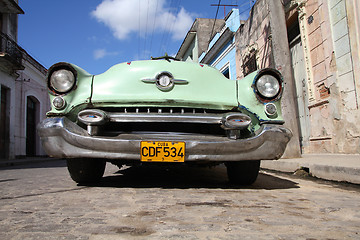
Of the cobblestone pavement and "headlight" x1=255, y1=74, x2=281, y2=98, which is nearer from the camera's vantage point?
the cobblestone pavement

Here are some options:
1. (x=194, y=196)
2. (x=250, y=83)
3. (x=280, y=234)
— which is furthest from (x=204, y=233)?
(x=250, y=83)

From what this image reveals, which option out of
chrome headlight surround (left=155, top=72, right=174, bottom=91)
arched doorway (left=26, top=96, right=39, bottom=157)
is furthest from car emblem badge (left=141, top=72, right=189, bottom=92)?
arched doorway (left=26, top=96, right=39, bottom=157)

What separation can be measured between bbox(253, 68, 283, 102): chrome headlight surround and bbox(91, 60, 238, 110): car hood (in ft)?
0.74

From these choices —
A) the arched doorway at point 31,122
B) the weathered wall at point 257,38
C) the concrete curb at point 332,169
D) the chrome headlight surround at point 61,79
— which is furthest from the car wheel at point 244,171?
the arched doorway at point 31,122

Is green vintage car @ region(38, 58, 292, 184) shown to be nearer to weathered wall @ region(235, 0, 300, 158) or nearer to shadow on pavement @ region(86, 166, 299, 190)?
shadow on pavement @ region(86, 166, 299, 190)

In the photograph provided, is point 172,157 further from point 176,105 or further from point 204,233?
point 204,233

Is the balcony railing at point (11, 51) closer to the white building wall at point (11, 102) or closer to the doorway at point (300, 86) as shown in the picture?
the white building wall at point (11, 102)

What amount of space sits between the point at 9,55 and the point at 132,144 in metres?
13.4

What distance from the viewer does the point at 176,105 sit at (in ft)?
8.61

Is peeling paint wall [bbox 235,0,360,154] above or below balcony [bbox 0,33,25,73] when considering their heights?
below

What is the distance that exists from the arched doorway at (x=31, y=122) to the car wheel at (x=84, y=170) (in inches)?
626

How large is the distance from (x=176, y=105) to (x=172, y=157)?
496 mm

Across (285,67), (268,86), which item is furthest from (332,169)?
(285,67)

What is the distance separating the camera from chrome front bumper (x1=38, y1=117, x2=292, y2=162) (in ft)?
7.92
